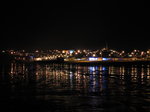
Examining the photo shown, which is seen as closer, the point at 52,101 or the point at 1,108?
the point at 1,108

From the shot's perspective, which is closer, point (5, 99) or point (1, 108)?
point (1, 108)

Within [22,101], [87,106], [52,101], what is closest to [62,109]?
[87,106]

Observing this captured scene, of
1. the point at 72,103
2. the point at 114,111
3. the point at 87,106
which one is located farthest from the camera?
the point at 72,103

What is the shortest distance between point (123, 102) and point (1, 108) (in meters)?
6.85

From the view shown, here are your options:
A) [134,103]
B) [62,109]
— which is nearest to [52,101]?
[62,109]

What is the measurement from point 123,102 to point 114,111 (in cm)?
276

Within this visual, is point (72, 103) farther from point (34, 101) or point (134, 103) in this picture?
point (134, 103)

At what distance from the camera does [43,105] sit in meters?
14.5

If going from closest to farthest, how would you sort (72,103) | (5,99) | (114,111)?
(114,111) < (72,103) < (5,99)

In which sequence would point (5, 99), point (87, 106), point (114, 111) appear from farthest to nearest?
point (5, 99), point (87, 106), point (114, 111)

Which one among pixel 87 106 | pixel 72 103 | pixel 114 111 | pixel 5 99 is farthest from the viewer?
pixel 5 99

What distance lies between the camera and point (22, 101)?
52.1 feet

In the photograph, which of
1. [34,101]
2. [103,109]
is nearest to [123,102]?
[103,109]

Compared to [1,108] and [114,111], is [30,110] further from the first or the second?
[114,111]
